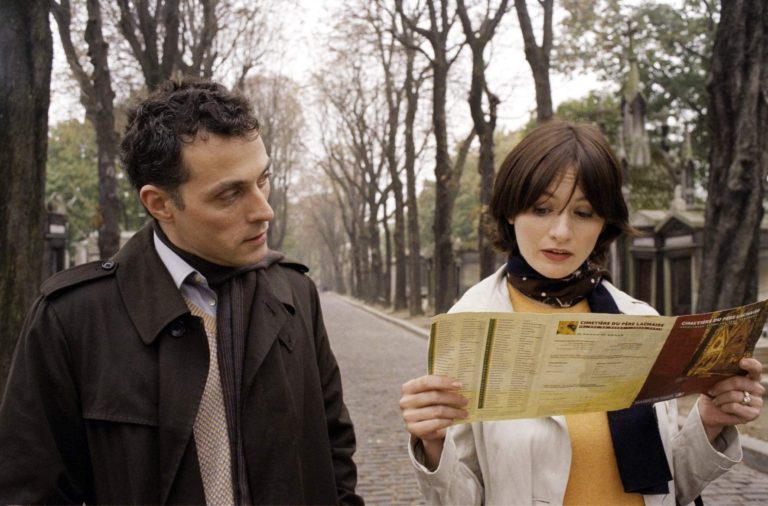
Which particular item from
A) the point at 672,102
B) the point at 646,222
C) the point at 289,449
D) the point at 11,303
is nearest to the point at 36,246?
the point at 11,303

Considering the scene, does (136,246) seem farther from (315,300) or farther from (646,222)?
(646,222)

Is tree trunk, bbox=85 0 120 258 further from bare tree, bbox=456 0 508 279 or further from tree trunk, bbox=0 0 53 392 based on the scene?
tree trunk, bbox=0 0 53 392

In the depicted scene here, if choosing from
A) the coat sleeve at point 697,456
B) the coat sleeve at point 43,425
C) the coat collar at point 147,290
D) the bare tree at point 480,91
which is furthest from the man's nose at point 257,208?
A: the bare tree at point 480,91

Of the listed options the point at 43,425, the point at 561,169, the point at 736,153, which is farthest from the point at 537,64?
the point at 43,425

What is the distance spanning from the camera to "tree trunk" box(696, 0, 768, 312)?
319 inches

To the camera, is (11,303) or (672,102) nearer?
(11,303)

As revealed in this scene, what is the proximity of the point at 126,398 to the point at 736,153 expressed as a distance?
25.4 feet

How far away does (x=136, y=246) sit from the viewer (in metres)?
2.18

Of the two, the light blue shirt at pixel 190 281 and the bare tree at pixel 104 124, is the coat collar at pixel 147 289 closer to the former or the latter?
the light blue shirt at pixel 190 281

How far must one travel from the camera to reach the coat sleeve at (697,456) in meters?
2.08

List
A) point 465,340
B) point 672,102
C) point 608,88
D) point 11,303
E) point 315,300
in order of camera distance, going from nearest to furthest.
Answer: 1. point 465,340
2. point 315,300
3. point 11,303
4. point 672,102
5. point 608,88

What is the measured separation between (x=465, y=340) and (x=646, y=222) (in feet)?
58.3

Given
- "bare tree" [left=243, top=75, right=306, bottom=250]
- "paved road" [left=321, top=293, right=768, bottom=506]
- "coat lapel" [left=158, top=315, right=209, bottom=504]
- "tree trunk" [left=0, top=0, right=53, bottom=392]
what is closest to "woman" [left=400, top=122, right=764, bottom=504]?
"coat lapel" [left=158, top=315, right=209, bottom=504]

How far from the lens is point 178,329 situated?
2.01 meters
